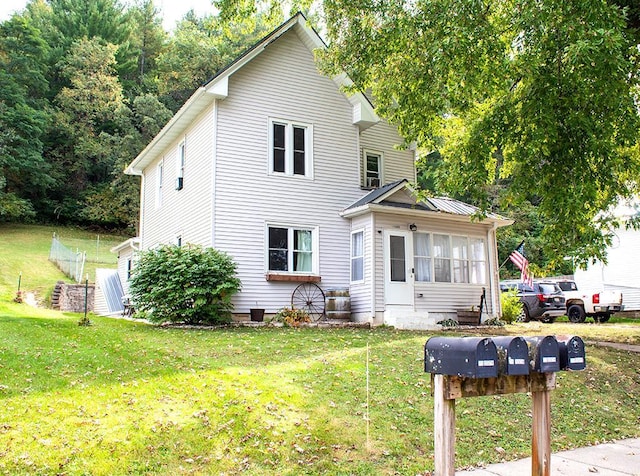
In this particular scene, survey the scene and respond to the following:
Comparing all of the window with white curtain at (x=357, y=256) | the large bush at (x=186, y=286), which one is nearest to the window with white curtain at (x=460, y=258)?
the window with white curtain at (x=357, y=256)

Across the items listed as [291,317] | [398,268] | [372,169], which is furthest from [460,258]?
[291,317]

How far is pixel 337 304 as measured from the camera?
15.6m

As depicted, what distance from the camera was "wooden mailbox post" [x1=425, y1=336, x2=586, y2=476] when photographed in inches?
148

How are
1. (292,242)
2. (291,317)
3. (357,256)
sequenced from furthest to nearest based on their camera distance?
(357,256) → (292,242) → (291,317)

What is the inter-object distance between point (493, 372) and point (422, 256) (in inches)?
506

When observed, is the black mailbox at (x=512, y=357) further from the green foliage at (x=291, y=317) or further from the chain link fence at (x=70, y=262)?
the chain link fence at (x=70, y=262)

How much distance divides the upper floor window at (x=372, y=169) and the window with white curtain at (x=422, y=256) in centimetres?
271

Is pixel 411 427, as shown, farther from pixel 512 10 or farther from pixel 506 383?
pixel 512 10

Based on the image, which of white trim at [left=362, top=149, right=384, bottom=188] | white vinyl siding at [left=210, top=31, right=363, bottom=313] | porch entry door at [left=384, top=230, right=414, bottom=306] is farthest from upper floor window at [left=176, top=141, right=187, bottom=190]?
porch entry door at [left=384, top=230, right=414, bottom=306]

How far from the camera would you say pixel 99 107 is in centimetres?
4381

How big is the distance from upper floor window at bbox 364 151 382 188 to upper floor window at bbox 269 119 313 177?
2495mm

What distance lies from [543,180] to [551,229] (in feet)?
3.09

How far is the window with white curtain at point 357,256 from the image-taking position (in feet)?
53.0

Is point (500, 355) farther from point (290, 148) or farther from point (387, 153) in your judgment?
point (387, 153)
